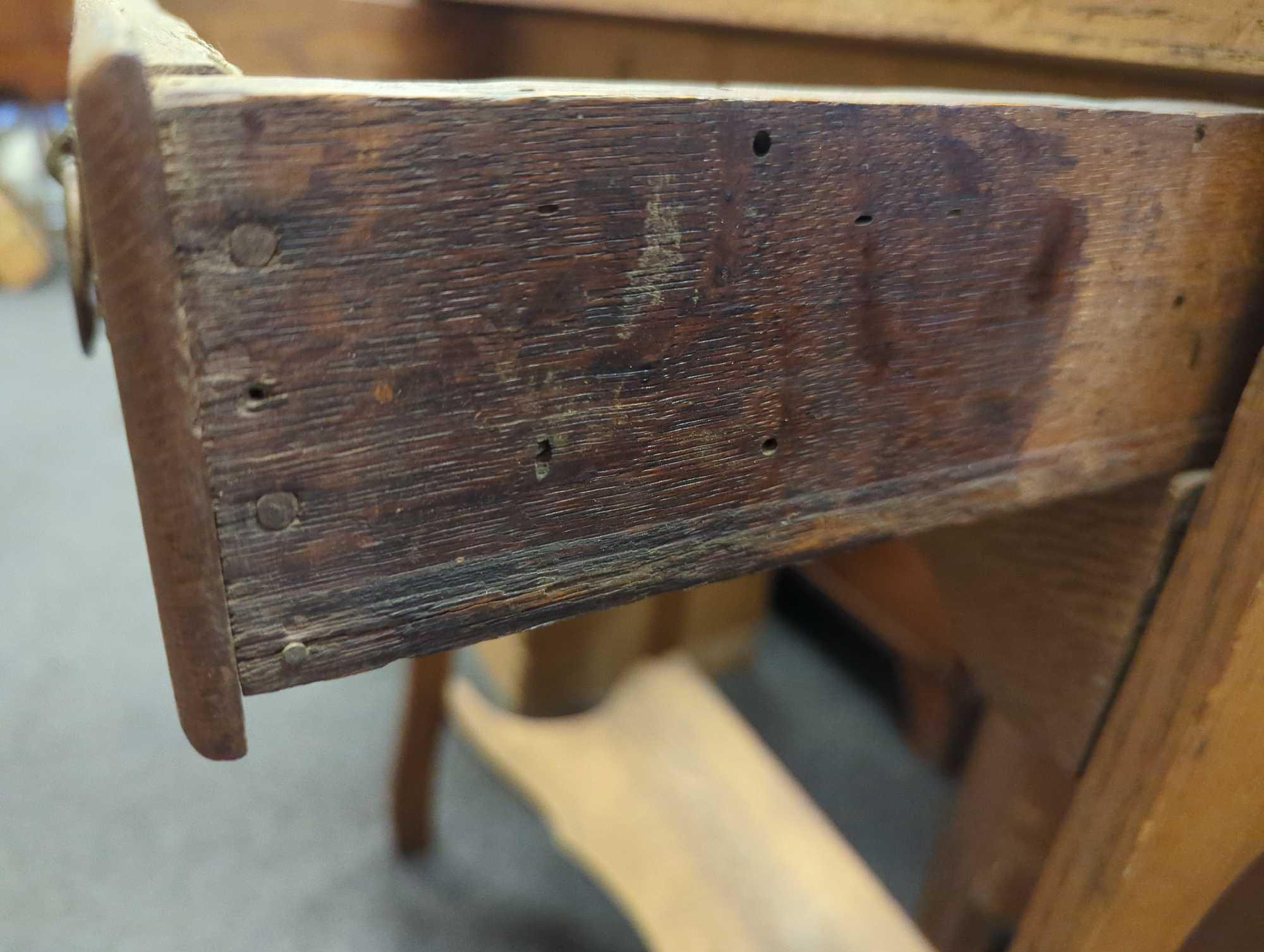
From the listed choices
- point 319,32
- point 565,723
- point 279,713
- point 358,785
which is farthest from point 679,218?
point 279,713

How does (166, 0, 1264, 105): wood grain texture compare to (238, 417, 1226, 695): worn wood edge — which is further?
(166, 0, 1264, 105): wood grain texture

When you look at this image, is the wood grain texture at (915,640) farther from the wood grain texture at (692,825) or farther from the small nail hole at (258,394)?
the small nail hole at (258,394)

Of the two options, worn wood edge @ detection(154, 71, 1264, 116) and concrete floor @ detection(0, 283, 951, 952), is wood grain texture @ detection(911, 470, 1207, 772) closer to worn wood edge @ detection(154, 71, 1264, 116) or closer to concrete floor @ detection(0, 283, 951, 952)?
worn wood edge @ detection(154, 71, 1264, 116)

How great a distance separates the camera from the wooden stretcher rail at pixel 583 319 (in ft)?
0.68

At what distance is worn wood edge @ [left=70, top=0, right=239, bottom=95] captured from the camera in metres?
0.19

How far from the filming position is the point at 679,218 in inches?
9.8

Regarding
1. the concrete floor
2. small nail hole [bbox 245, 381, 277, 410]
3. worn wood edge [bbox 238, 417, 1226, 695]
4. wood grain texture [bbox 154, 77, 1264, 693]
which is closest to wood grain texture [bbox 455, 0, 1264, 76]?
wood grain texture [bbox 154, 77, 1264, 693]

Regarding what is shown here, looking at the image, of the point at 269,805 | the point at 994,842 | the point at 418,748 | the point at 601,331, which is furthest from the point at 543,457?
the point at 269,805

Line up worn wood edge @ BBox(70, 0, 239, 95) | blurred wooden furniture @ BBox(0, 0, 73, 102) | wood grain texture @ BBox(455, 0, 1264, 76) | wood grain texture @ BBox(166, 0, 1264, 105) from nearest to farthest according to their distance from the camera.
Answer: worn wood edge @ BBox(70, 0, 239, 95) < wood grain texture @ BBox(455, 0, 1264, 76) < wood grain texture @ BBox(166, 0, 1264, 105) < blurred wooden furniture @ BBox(0, 0, 73, 102)

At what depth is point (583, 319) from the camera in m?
0.25

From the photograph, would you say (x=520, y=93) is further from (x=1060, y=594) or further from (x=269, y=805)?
(x=269, y=805)

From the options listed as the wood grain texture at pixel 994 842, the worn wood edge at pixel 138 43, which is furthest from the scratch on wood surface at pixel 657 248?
the wood grain texture at pixel 994 842

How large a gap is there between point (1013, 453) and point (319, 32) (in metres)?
0.62

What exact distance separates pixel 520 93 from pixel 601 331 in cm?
6
